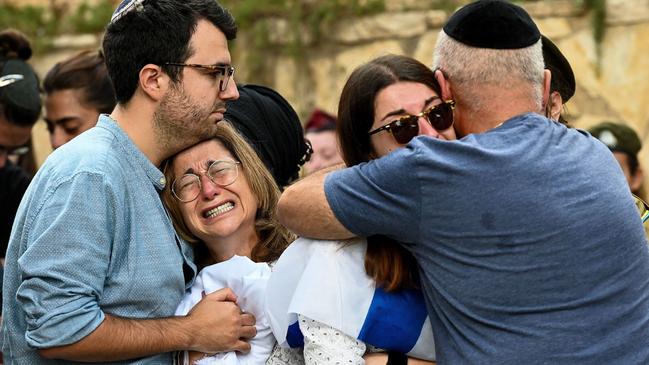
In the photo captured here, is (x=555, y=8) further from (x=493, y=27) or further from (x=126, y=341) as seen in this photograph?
(x=126, y=341)

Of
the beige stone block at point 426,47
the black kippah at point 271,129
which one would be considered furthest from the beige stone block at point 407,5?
the black kippah at point 271,129

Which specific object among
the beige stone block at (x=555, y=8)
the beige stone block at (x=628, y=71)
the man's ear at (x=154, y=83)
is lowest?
the beige stone block at (x=628, y=71)

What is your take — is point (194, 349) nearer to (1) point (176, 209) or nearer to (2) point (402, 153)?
(1) point (176, 209)

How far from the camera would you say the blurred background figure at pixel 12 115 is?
4.84m

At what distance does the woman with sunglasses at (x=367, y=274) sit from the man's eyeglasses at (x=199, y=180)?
1.68 ft

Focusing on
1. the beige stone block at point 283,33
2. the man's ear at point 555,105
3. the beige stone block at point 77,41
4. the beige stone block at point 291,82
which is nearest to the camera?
the man's ear at point 555,105

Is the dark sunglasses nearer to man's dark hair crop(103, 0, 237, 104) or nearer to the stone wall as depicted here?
man's dark hair crop(103, 0, 237, 104)

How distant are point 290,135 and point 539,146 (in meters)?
1.37

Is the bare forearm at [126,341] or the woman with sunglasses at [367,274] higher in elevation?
the woman with sunglasses at [367,274]

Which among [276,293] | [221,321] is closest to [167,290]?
[221,321]

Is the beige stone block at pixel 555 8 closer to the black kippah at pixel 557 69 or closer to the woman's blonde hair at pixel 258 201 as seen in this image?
the black kippah at pixel 557 69

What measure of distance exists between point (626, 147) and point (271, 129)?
2.35 metres

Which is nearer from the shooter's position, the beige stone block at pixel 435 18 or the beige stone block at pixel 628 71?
the beige stone block at pixel 628 71

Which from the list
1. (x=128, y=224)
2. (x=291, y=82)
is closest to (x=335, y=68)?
(x=291, y=82)
